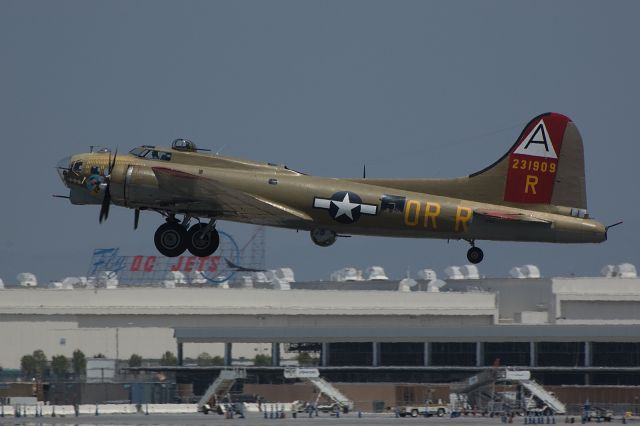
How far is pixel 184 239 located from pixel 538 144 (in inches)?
587

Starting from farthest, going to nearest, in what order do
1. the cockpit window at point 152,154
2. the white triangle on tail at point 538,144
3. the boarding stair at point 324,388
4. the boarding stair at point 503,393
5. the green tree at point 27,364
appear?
the green tree at point 27,364 → the boarding stair at point 324,388 → the boarding stair at point 503,393 → the cockpit window at point 152,154 → the white triangle on tail at point 538,144

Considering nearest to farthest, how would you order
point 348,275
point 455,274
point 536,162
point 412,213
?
1. point 412,213
2. point 536,162
3. point 455,274
4. point 348,275

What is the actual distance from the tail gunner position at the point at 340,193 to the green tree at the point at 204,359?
8284cm

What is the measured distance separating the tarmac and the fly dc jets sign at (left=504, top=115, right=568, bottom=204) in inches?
1302

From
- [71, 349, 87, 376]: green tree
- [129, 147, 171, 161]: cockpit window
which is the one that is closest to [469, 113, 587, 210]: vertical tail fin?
[129, 147, 171, 161]: cockpit window

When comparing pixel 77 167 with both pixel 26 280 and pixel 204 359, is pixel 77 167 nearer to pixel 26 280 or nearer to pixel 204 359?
pixel 204 359

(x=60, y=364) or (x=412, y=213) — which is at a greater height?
(x=412, y=213)

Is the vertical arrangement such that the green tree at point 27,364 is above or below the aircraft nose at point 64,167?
below

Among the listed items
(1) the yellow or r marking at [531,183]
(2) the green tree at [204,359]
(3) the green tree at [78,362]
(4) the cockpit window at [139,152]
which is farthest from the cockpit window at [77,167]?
(3) the green tree at [78,362]

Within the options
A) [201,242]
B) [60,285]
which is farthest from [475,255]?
[60,285]

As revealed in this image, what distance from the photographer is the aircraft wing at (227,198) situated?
2158 inches

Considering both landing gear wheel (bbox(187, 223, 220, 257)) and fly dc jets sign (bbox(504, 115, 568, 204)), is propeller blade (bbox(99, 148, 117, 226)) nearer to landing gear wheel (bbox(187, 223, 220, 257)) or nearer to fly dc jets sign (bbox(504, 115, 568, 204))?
landing gear wheel (bbox(187, 223, 220, 257))

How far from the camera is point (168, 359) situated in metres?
146

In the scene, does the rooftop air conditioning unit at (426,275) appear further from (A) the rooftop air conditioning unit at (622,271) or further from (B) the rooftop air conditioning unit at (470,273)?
(A) the rooftop air conditioning unit at (622,271)
